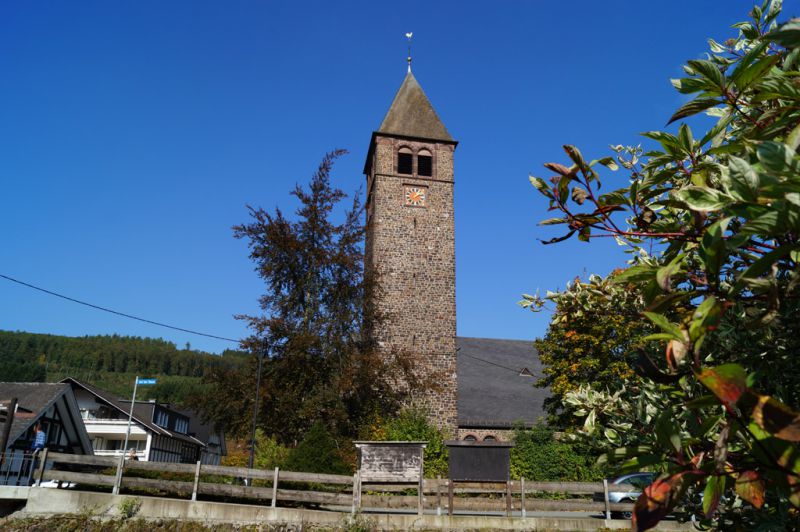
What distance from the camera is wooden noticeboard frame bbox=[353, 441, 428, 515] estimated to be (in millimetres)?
15102

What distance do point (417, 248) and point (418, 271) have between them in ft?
4.08

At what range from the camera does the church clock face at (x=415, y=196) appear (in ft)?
105

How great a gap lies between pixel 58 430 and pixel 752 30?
28928 millimetres

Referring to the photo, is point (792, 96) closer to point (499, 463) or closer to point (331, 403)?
point (499, 463)

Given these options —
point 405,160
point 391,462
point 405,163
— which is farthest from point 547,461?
point 405,160

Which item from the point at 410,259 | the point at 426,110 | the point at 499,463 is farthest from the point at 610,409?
the point at 426,110

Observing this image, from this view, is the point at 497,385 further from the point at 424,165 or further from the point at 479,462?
the point at 479,462

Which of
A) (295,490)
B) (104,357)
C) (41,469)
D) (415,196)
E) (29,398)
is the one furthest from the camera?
(104,357)

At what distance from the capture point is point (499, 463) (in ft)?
53.4

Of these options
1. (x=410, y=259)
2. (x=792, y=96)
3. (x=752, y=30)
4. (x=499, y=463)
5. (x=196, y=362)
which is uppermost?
(x=196, y=362)

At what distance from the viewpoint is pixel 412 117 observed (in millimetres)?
35094

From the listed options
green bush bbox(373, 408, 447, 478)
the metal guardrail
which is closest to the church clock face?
green bush bbox(373, 408, 447, 478)

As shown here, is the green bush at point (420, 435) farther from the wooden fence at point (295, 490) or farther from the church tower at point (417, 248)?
the wooden fence at point (295, 490)

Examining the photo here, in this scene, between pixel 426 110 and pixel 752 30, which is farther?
pixel 426 110
